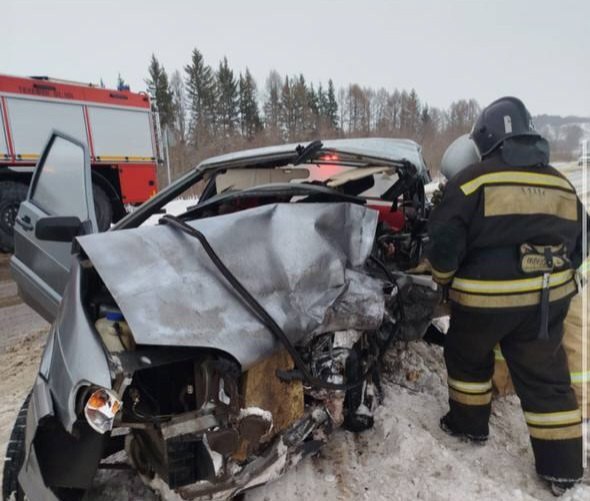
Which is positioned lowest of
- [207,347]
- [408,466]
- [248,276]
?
[408,466]

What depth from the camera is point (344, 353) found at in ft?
6.17

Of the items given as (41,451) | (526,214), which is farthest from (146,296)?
(526,214)

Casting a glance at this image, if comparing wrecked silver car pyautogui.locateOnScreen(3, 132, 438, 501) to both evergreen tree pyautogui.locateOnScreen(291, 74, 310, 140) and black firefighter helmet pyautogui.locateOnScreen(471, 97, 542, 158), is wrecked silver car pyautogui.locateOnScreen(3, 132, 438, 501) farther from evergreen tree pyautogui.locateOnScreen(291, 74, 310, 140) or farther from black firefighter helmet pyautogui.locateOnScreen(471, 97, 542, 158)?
evergreen tree pyautogui.locateOnScreen(291, 74, 310, 140)

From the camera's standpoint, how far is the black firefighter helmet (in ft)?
6.86

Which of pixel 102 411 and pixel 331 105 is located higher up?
pixel 331 105

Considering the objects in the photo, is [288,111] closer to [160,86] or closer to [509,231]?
[160,86]

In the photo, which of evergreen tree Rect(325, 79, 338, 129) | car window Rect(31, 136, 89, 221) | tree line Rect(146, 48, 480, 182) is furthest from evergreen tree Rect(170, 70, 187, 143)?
car window Rect(31, 136, 89, 221)

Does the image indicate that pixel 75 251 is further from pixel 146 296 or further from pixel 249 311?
pixel 249 311

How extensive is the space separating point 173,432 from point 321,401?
68cm

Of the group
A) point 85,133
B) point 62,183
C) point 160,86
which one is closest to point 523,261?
point 62,183

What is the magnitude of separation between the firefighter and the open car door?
5.98ft

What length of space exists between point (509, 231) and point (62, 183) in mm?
2543

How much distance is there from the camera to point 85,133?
8.38 m

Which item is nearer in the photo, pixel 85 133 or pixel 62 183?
pixel 62 183
